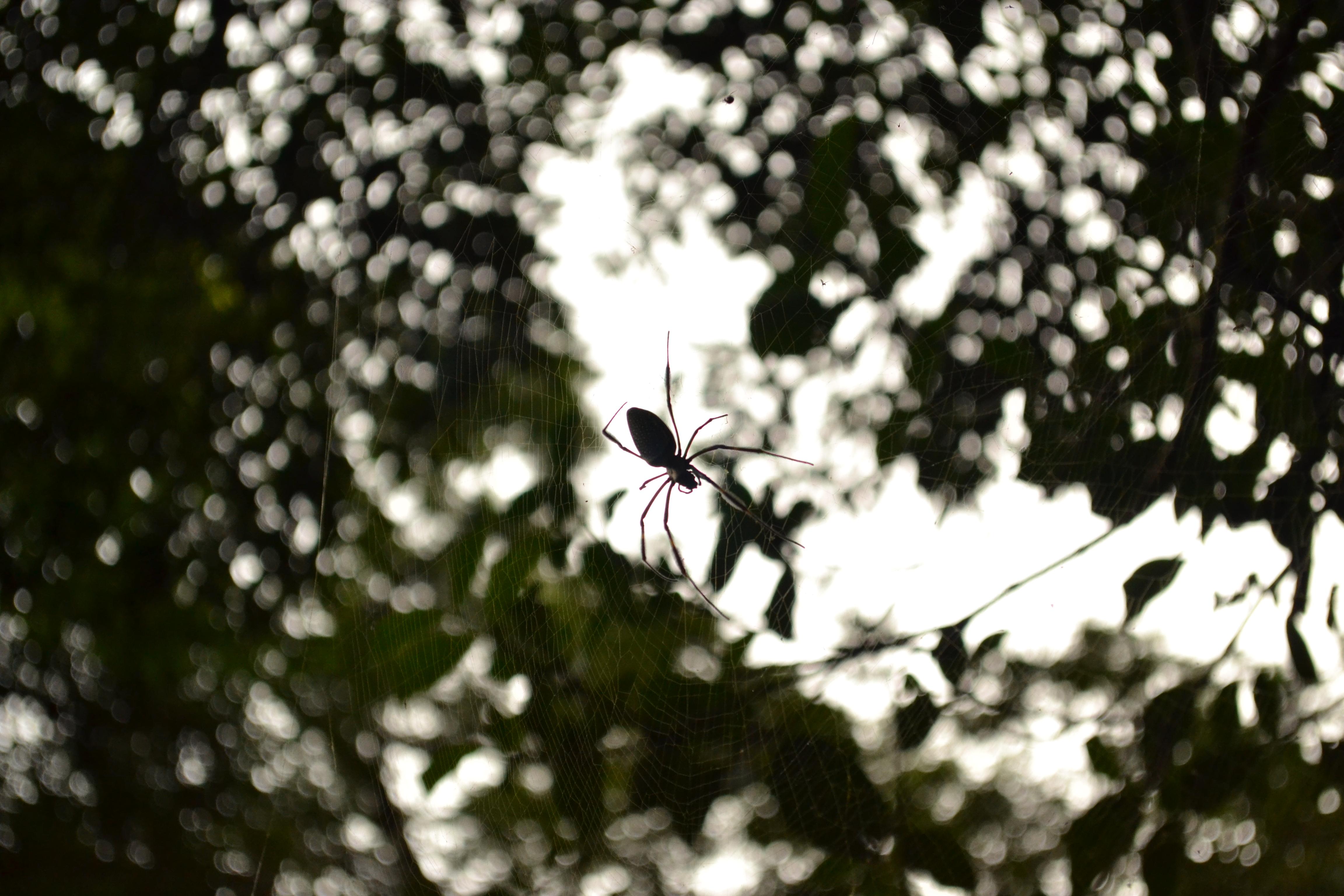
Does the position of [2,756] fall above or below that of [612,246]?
below

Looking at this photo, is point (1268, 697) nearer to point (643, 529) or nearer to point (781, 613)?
point (781, 613)

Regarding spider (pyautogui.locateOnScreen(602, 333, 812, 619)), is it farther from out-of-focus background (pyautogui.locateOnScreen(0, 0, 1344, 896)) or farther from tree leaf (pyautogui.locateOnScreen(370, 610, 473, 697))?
tree leaf (pyautogui.locateOnScreen(370, 610, 473, 697))

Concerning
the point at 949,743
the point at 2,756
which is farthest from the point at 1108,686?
the point at 2,756

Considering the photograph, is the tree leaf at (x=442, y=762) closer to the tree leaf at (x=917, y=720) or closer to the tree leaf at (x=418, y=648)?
the tree leaf at (x=418, y=648)

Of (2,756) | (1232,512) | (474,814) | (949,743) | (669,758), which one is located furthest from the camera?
(2,756)

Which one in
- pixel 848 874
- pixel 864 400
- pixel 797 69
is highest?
pixel 797 69

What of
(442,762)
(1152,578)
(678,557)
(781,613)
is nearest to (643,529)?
(678,557)

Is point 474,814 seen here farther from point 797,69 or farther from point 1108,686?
point 797,69
